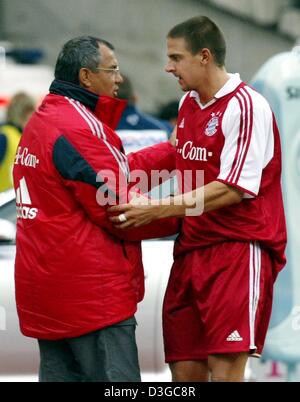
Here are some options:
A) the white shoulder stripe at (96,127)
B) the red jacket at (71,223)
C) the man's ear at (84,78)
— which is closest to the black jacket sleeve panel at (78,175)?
the red jacket at (71,223)

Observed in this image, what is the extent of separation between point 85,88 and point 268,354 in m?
2.27

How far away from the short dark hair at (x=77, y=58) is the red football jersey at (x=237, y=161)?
1.75ft

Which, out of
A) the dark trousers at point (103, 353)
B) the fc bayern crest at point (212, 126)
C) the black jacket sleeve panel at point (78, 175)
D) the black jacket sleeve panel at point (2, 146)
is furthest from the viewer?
the black jacket sleeve panel at point (2, 146)

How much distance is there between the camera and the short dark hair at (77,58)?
6.03 m

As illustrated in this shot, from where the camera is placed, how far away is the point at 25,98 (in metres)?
11.2

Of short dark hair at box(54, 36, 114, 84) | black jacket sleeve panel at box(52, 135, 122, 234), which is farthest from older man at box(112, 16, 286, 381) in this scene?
short dark hair at box(54, 36, 114, 84)

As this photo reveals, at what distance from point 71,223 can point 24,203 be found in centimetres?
25

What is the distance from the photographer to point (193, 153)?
6.18m

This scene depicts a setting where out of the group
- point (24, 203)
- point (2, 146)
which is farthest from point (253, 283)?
point (2, 146)

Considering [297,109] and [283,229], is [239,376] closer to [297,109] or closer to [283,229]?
[283,229]

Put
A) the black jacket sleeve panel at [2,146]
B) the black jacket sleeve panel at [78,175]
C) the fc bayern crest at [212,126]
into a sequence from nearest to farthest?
the black jacket sleeve panel at [78,175] → the fc bayern crest at [212,126] → the black jacket sleeve panel at [2,146]

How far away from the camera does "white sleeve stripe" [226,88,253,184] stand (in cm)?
599

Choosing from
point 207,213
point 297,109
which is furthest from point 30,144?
point 297,109

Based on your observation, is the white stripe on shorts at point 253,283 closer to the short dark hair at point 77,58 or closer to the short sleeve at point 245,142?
the short sleeve at point 245,142
